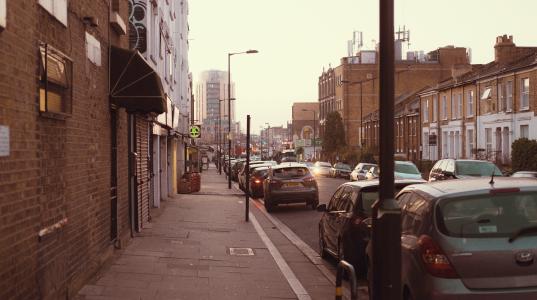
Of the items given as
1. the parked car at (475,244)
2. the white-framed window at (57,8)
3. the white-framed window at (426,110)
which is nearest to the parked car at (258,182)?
the white-framed window at (57,8)

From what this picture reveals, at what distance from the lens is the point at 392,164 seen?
5215mm

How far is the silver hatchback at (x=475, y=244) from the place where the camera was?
5.69 metres

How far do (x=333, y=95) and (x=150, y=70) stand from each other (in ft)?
281

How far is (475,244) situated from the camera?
19.0 feet

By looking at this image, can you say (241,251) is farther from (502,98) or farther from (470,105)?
(470,105)

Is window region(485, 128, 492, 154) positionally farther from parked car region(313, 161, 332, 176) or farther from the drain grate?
the drain grate

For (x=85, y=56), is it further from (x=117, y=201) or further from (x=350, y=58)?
(x=350, y=58)

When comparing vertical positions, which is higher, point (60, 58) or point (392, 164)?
point (60, 58)

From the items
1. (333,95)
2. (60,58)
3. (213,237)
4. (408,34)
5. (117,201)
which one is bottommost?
(213,237)

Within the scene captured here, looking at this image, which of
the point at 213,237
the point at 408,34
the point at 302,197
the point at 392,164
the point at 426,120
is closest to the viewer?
the point at 392,164

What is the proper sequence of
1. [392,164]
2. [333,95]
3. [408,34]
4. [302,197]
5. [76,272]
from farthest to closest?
[333,95], [408,34], [302,197], [76,272], [392,164]

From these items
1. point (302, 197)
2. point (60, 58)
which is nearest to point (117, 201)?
point (60, 58)

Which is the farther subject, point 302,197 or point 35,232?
point 302,197

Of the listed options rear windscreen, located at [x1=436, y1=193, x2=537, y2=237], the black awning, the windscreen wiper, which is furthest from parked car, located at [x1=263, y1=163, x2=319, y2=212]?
the windscreen wiper
